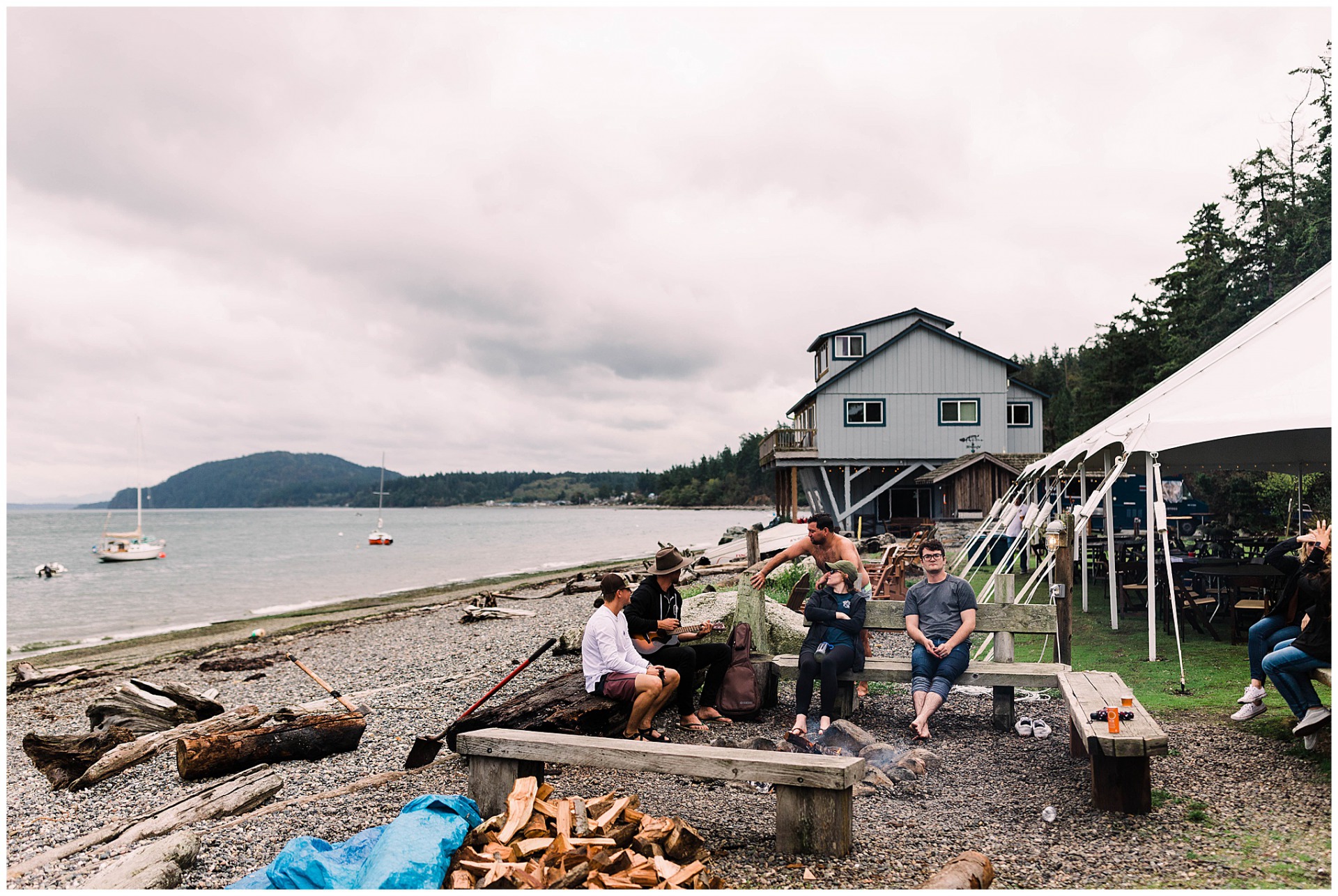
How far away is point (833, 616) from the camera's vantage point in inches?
267

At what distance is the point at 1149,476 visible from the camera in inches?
339

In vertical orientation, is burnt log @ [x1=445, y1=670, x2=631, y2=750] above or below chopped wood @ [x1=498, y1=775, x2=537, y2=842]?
above

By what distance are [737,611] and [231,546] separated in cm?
6152

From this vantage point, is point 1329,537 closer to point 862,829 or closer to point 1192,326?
point 862,829

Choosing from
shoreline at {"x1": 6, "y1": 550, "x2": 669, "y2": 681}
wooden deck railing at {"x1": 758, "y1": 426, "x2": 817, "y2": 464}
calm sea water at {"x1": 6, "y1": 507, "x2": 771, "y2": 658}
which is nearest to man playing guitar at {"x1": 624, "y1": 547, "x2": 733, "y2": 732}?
shoreline at {"x1": 6, "y1": 550, "x2": 669, "y2": 681}

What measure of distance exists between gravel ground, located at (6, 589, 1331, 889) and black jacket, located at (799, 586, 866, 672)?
2.47ft

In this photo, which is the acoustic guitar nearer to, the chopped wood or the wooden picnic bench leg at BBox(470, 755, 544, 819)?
the wooden picnic bench leg at BBox(470, 755, 544, 819)

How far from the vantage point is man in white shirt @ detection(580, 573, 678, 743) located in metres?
6.17

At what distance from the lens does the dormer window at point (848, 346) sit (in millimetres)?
34625

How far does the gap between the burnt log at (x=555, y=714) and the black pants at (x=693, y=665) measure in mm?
640

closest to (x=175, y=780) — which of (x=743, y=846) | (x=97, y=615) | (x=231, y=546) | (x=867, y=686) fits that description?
(x=743, y=846)

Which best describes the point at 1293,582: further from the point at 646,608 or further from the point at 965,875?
the point at 646,608

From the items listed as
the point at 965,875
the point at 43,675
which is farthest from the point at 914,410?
the point at 965,875

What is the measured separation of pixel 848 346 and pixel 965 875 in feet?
105
